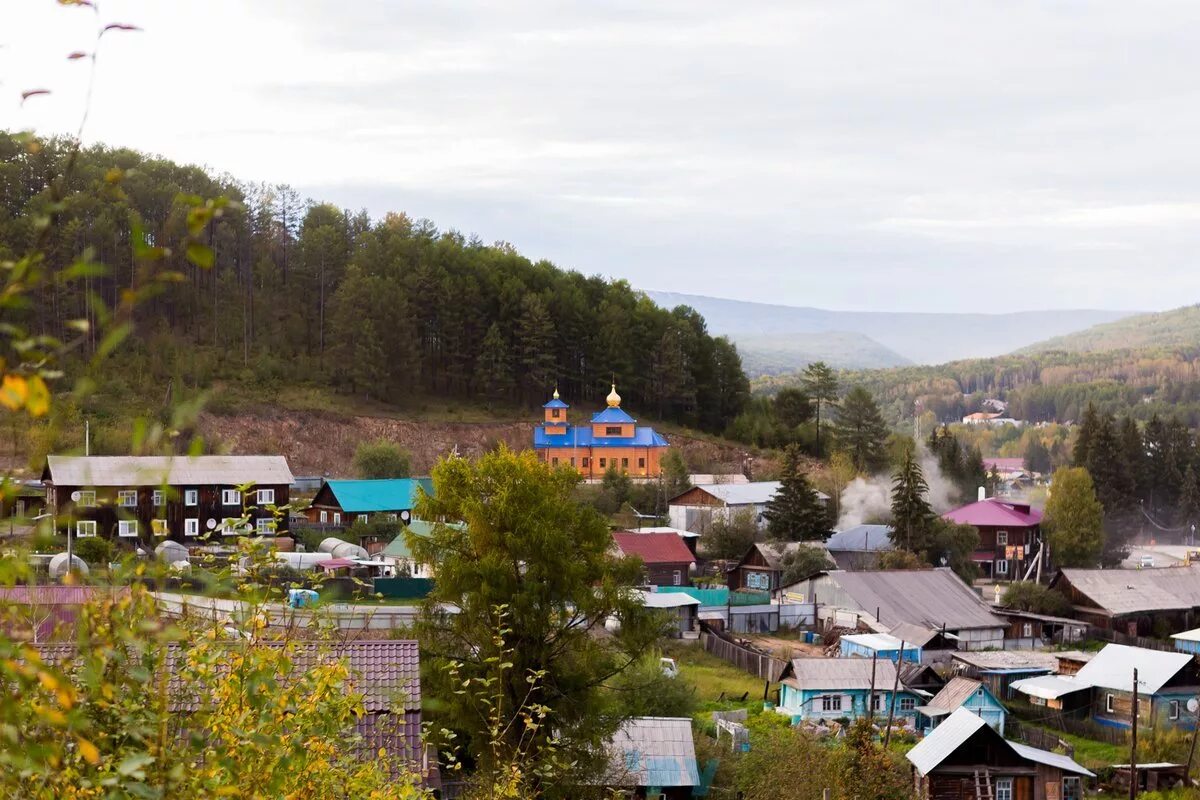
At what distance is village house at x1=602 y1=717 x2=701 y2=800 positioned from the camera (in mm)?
20484

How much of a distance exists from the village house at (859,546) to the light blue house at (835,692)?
57.6 feet

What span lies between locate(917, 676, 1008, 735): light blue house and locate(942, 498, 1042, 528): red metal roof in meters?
23.2

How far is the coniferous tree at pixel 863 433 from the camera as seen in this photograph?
223ft

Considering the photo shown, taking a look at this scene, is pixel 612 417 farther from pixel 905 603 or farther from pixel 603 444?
pixel 905 603

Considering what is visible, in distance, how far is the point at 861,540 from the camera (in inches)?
1914

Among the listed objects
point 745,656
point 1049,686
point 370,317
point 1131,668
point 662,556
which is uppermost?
point 370,317

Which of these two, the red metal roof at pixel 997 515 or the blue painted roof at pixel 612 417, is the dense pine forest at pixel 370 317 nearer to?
the blue painted roof at pixel 612 417

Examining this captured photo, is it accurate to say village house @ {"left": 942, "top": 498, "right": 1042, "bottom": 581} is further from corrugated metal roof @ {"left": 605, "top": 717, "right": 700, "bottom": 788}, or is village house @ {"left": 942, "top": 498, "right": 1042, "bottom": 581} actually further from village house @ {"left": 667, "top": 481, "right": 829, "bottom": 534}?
corrugated metal roof @ {"left": 605, "top": 717, "right": 700, "bottom": 788}

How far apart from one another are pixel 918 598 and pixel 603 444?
94.4 ft

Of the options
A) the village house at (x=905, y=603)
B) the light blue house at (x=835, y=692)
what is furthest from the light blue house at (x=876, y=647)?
the light blue house at (x=835, y=692)

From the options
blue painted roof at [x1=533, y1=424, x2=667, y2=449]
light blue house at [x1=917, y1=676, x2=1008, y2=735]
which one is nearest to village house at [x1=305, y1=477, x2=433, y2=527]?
blue painted roof at [x1=533, y1=424, x2=667, y2=449]

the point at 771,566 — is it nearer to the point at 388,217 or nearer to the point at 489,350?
the point at 489,350

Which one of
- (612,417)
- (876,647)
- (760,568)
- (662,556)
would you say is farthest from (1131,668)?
(612,417)

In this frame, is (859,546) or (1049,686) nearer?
(1049,686)
